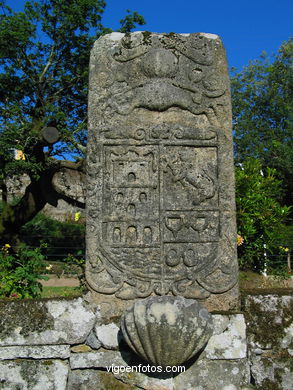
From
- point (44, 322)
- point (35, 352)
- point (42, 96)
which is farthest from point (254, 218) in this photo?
point (42, 96)

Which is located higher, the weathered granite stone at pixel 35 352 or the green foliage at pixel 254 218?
the green foliage at pixel 254 218

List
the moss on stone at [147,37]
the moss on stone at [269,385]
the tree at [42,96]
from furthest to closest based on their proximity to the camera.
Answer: the tree at [42,96]
the moss on stone at [147,37]
the moss on stone at [269,385]

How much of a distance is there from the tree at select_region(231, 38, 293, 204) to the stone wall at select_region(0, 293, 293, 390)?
16.6 metres

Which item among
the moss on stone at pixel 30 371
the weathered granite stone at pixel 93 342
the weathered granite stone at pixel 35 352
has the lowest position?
the moss on stone at pixel 30 371

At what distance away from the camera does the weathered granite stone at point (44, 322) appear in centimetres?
257

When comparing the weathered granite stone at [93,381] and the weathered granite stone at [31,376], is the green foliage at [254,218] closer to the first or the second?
the weathered granite stone at [93,381]

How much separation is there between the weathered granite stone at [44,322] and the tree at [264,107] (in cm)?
1703

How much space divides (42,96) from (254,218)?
938 cm

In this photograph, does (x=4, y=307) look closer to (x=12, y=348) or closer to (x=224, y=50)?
(x=12, y=348)

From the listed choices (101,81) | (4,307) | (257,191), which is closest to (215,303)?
(4,307)

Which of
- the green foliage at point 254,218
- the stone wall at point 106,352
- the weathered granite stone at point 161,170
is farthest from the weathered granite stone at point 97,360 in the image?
the green foliage at point 254,218

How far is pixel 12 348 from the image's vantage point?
2553 mm

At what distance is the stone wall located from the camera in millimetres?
2525

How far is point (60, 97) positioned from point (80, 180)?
339 cm
